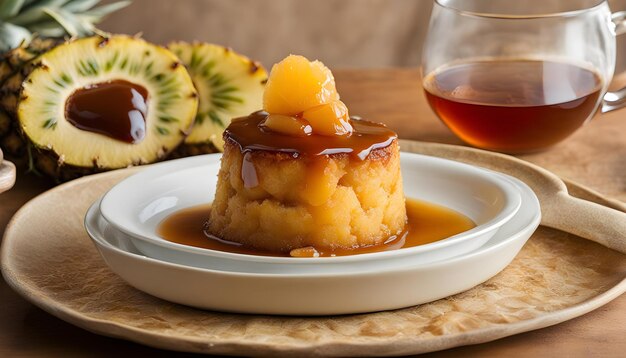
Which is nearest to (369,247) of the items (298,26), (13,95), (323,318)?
(323,318)

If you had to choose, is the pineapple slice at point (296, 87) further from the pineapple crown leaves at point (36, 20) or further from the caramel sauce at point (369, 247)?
the pineapple crown leaves at point (36, 20)

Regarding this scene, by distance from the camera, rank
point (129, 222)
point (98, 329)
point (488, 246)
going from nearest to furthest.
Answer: point (98, 329) < point (488, 246) < point (129, 222)

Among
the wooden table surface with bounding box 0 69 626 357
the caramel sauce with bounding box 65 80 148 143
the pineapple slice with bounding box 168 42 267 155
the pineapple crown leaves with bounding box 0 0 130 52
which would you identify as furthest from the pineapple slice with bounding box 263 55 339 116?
the pineapple crown leaves with bounding box 0 0 130 52

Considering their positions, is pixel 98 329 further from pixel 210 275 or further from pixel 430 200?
pixel 430 200

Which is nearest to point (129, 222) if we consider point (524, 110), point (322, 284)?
point (322, 284)

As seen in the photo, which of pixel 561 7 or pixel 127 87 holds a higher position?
pixel 561 7
